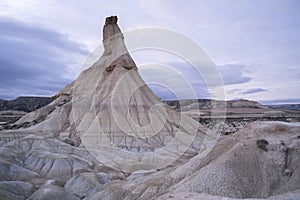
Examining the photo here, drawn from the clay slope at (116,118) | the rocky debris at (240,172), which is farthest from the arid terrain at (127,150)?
the clay slope at (116,118)

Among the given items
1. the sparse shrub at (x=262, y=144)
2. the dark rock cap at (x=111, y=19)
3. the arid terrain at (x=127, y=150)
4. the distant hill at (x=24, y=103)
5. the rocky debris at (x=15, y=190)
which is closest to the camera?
the arid terrain at (x=127, y=150)

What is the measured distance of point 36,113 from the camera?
63.4m

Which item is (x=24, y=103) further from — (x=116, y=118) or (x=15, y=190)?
(x=15, y=190)

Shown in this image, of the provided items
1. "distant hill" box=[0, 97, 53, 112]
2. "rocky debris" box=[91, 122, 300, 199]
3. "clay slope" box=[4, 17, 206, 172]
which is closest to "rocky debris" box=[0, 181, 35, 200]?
"rocky debris" box=[91, 122, 300, 199]

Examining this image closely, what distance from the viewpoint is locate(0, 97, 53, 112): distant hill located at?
3993 inches

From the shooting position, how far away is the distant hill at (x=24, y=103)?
101419 mm

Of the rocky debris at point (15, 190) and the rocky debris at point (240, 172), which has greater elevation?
the rocky debris at point (240, 172)

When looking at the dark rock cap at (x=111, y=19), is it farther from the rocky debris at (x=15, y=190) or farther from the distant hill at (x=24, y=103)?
the rocky debris at (x=15, y=190)

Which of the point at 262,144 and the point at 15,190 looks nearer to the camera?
the point at 262,144

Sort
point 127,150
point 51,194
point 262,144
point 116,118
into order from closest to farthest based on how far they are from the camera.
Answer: point 262,144, point 51,194, point 127,150, point 116,118

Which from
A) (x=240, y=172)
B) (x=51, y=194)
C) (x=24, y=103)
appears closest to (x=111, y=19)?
(x=51, y=194)

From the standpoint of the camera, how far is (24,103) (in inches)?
4149

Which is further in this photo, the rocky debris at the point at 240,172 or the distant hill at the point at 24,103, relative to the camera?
the distant hill at the point at 24,103

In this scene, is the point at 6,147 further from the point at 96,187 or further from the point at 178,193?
the point at 178,193
